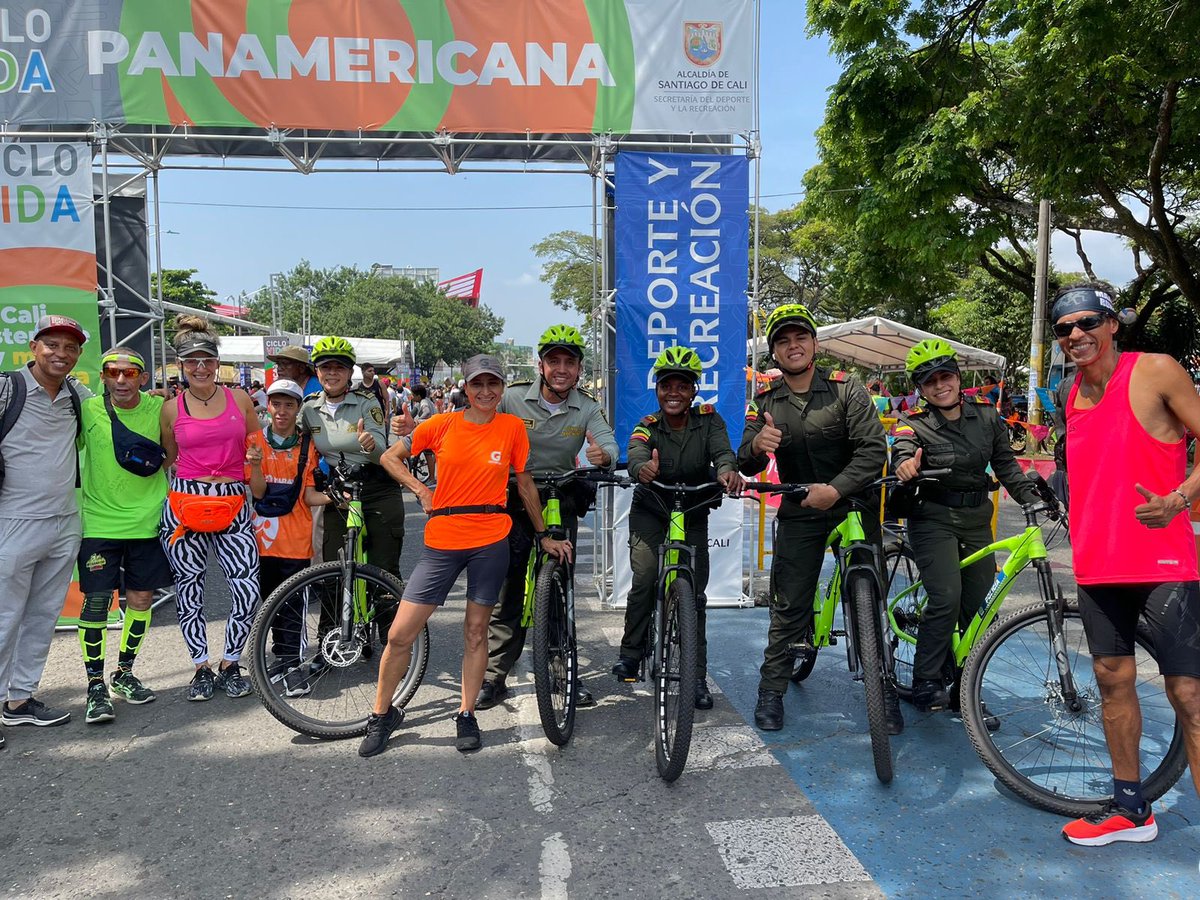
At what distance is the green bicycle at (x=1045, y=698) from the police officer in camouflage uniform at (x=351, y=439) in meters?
3.30

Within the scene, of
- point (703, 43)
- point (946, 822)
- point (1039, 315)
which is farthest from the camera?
point (1039, 315)

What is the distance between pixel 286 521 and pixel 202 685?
1.05 metres

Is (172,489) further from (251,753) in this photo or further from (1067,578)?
(1067,578)

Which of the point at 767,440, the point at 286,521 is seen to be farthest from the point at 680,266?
the point at 286,521

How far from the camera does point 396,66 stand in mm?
6191

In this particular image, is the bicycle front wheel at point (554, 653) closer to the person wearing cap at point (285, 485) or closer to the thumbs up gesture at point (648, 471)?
the thumbs up gesture at point (648, 471)

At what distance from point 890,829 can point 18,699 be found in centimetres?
448

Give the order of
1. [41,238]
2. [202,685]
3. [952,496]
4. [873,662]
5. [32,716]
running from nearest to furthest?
1. [873,662]
2. [952,496]
3. [32,716]
4. [202,685]
5. [41,238]

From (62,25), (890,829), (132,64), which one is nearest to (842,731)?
(890,829)

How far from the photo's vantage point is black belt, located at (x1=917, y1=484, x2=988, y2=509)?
13.7ft

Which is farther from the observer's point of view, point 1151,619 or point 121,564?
point 121,564

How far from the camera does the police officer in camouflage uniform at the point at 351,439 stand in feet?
16.0

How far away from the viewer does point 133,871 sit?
2992 millimetres

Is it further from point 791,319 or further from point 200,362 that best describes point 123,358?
point 791,319
